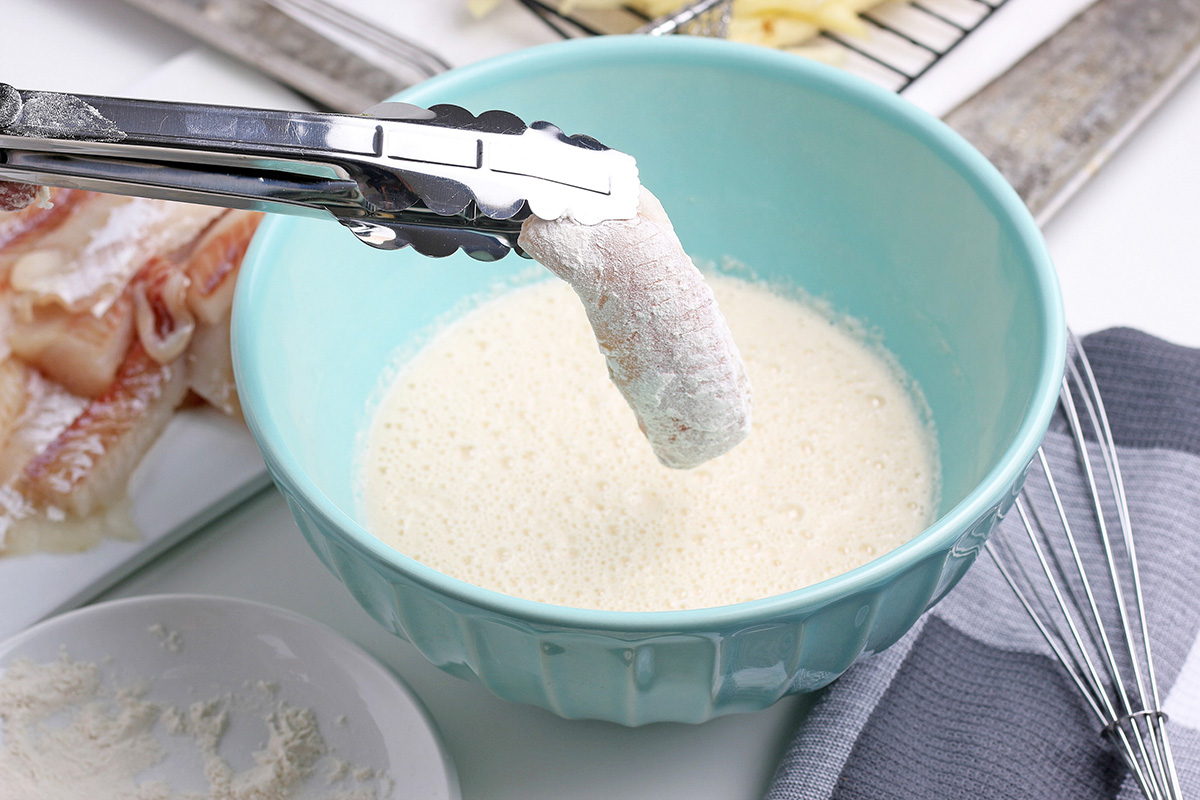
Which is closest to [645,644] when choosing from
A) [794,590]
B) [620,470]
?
[794,590]

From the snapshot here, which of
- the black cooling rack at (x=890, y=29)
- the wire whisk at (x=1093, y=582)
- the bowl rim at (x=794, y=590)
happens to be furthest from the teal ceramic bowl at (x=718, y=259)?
the black cooling rack at (x=890, y=29)

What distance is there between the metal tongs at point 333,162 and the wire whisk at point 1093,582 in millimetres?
452

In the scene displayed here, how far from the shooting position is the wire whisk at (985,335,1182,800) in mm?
715

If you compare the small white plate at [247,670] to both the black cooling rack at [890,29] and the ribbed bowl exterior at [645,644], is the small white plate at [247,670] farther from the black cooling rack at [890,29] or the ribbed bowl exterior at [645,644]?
the black cooling rack at [890,29]

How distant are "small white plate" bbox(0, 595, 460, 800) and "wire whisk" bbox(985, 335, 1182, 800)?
0.44 metres

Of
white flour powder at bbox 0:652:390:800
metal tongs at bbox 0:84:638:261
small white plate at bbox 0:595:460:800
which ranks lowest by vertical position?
white flour powder at bbox 0:652:390:800

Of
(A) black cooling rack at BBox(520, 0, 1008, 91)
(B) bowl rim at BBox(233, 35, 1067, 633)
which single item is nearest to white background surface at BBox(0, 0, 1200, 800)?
(A) black cooling rack at BBox(520, 0, 1008, 91)

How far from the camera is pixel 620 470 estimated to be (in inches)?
33.4

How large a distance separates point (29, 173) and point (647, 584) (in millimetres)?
449

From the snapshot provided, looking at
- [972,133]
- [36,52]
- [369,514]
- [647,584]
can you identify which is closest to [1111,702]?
[647,584]

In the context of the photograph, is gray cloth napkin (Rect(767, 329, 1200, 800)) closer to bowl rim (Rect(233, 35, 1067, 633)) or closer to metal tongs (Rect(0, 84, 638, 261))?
bowl rim (Rect(233, 35, 1067, 633))

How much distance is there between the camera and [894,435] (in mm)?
870

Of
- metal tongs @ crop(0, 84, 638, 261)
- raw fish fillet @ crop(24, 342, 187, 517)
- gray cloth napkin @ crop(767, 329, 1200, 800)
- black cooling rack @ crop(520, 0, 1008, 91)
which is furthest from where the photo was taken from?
black cooling rack @ crop(520, 0, 1008, 91)

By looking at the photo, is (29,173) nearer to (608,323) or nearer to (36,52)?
(608,323)
